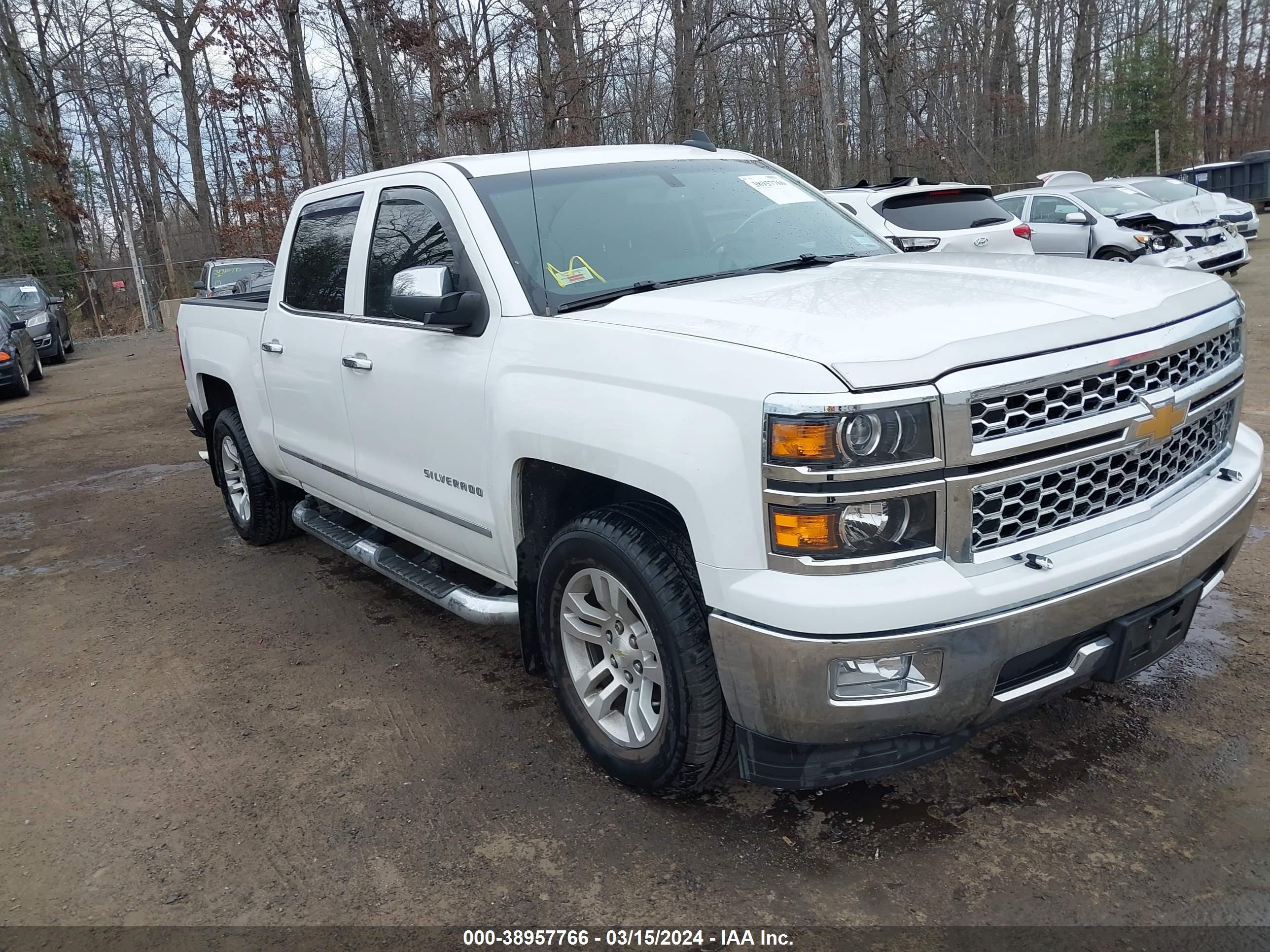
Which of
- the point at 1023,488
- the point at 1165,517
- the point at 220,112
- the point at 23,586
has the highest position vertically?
the point at 220,112

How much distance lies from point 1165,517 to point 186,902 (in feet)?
9.67

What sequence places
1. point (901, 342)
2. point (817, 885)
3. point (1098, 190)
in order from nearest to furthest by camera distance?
point (901, 342) < point (817, 885) < point (1098, 190)

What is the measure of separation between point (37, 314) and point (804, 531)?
68.4 ft

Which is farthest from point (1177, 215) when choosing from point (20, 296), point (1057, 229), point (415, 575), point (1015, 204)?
point (20, 296)

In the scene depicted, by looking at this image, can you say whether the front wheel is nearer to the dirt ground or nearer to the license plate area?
the dirt ground

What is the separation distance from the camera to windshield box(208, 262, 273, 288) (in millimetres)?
18562

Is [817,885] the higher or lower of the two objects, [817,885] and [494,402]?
the lower

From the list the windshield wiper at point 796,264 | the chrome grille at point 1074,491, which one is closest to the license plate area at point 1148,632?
the chrome grille at point 1074,491

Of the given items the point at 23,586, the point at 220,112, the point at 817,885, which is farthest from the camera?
the point at 220,112

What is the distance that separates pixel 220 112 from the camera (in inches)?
1251

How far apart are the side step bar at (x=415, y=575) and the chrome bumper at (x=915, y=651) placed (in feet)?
3.94

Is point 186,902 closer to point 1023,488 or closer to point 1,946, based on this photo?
point 1,946

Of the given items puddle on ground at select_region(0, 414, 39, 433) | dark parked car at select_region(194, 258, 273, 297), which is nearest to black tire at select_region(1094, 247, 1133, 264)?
puddle on ground at select_region(0, 414, 39, 433)

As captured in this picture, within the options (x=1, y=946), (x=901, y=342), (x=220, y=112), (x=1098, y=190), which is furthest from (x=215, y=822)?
(x=220, y=112)
